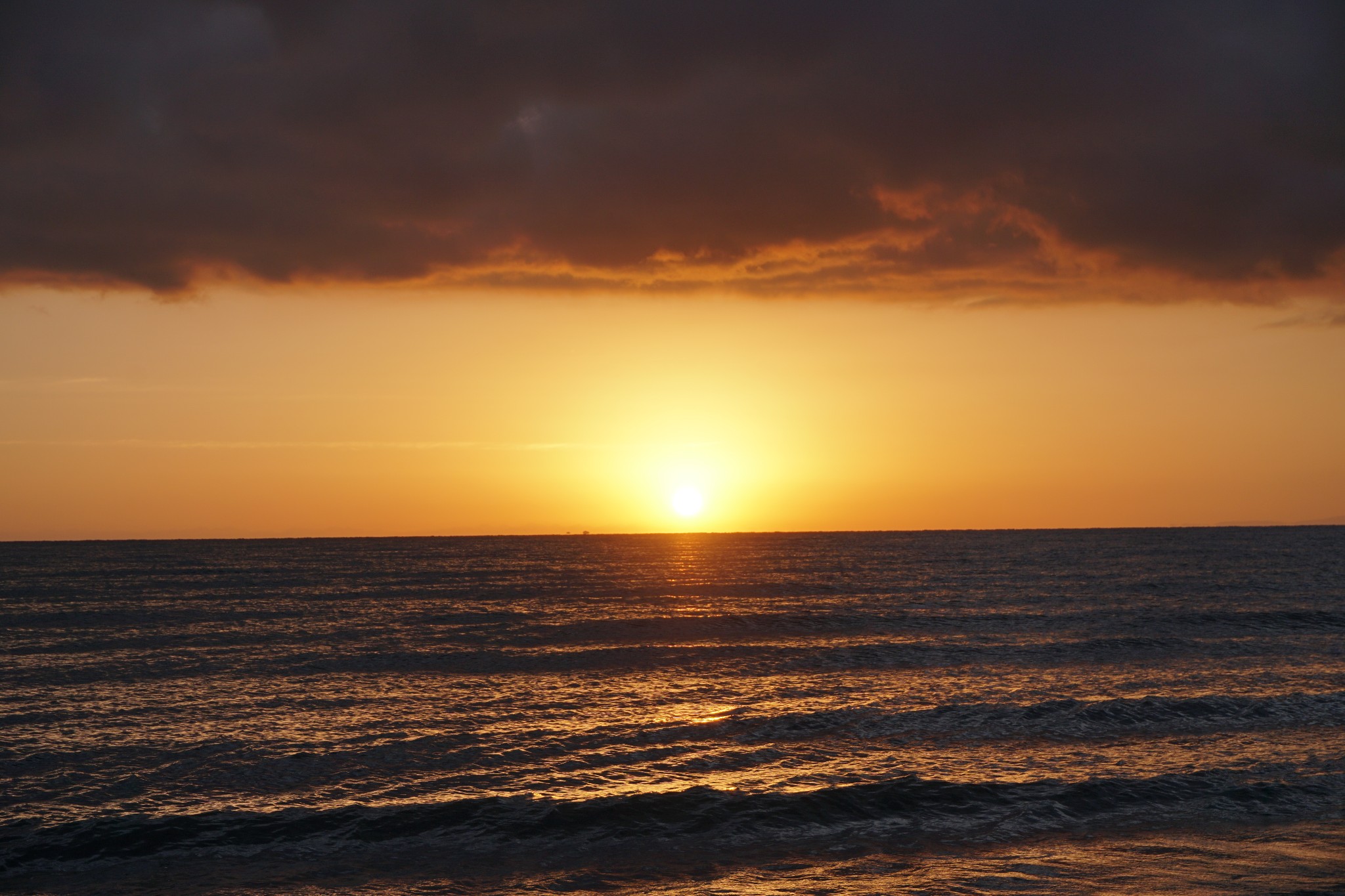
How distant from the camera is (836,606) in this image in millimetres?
66125

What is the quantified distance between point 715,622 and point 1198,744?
34128 mm

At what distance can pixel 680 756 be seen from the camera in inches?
937

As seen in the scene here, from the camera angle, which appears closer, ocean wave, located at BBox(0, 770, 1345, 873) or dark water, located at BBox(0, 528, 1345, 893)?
dark water, located at BBox(0, 528, 1345, 893)

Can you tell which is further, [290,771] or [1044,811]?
[290,771]

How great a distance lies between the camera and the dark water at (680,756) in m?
16.7

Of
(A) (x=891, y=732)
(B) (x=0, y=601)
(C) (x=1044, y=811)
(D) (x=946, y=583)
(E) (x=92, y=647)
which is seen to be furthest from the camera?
(D) (x=946, y=583)

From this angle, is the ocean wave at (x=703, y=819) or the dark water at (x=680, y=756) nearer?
the dark water at (x=680, y=756)

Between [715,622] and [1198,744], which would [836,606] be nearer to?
[715,622]

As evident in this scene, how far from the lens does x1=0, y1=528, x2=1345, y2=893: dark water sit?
16672mm

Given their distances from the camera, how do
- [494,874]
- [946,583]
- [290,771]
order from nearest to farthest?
[494,874] → [290,771] → [946,583]

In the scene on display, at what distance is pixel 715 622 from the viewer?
56781 millimetres

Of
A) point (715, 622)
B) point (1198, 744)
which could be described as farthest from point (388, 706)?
point (715, 622)

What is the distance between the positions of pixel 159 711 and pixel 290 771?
993 centimetres

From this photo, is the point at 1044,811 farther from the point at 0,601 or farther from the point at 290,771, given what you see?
the point at 0,601
